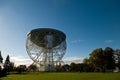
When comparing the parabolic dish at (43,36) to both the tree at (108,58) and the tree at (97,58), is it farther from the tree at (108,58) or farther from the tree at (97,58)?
the tree at (108,58)

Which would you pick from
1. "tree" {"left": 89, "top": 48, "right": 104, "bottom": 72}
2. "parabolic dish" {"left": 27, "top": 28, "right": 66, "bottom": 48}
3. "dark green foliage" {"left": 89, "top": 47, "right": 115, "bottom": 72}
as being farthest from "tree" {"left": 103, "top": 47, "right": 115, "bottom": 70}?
"parabolic dish" {"left": 27, "top": 28, "right": 66, "bottom": 48}

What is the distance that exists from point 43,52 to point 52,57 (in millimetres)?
3299

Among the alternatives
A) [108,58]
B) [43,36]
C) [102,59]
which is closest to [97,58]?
[102,59]

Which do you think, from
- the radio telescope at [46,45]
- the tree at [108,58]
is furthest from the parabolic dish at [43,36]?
the tree at [108,58]

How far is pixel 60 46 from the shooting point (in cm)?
5897

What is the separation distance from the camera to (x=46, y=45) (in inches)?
2293

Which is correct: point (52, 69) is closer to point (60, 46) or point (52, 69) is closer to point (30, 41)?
point (60, 46)

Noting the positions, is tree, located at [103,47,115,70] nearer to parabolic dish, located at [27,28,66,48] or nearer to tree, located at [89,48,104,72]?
tree, located at [89,48,104,72]

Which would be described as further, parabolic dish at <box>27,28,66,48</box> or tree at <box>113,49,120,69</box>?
tree at <box>113,49,120,69</box>

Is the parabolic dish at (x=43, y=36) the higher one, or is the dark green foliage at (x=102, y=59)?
the parabolic dish at (x=43, y=36)

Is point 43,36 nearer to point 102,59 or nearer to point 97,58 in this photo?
point 97,58

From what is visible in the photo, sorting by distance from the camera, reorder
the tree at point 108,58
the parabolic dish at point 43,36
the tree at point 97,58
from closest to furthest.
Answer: the parabolic dish at point 43,36 < the tree at point 97,58 < the tree at point 108,58

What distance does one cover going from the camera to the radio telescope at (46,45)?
56744mm

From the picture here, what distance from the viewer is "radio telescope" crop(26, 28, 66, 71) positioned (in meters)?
56.7
